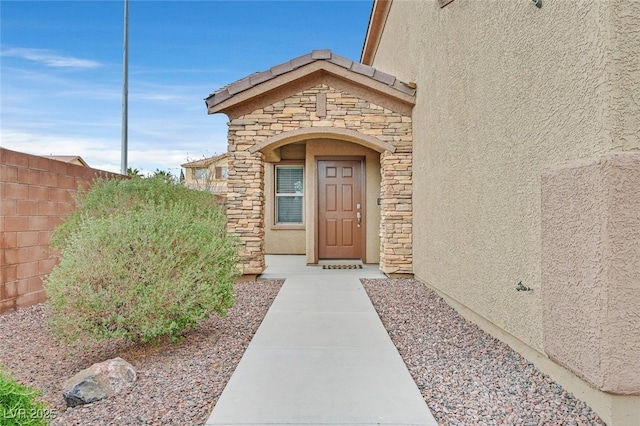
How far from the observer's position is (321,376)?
360cm

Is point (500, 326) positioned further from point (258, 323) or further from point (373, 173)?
point (373, 173)

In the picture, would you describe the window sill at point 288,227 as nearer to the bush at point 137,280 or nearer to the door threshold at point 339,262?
A: the door threshold at point 339,262

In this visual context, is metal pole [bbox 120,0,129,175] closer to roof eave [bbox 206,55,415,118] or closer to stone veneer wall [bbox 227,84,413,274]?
roof eave [bbox 206,55,415,118]

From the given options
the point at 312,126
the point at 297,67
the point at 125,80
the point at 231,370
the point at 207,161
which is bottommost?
the point at 231,370

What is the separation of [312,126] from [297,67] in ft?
3.83

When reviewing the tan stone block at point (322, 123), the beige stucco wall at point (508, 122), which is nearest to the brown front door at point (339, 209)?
the tan stone block at point (322, 123)

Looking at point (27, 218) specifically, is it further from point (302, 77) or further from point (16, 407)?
point (302, 77)

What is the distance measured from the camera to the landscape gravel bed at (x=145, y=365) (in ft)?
9.95

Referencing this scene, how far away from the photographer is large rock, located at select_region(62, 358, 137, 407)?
3.23 m

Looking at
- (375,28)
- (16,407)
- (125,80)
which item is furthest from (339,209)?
(16,407)

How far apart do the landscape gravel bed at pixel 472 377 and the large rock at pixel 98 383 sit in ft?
8.14

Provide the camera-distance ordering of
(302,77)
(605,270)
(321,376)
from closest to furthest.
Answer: (605,270) → (321,376) → (302,77)

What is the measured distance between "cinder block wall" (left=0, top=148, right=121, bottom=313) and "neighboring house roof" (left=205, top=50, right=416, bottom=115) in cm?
310

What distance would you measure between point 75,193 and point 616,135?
7682 millimetres
